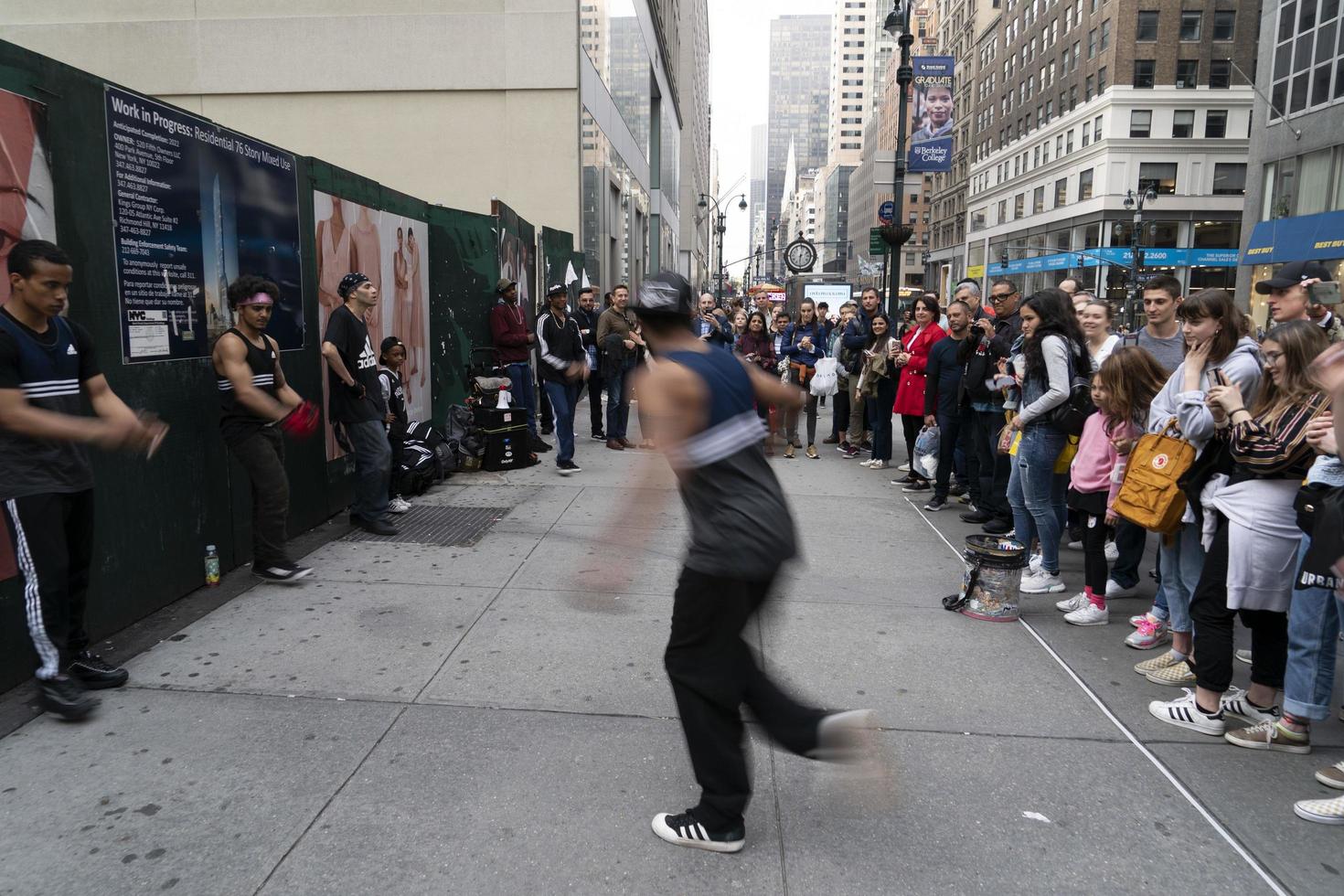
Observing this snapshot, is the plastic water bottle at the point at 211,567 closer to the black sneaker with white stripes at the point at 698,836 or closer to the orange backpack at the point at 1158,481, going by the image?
the black sneaker with white stripes at the point at 698,836

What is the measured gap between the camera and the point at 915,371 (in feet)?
31.3

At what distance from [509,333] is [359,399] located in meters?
4.30

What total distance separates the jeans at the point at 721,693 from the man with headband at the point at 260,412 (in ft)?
11.7

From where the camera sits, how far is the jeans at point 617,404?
11.5 meters

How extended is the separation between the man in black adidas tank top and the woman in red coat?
7.43 metres

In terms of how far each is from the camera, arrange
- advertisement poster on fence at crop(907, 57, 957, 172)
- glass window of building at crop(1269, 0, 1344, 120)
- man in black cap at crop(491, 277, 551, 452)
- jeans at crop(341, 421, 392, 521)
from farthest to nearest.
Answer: glass window of building at crop(1269, 0, 1344, 120)
advertisement poster on fence at crop(907, 57, 957, 172)
man in black cap at crop(491, 277, 551, 452)
jeans at crop(341, 421, 392, 521)

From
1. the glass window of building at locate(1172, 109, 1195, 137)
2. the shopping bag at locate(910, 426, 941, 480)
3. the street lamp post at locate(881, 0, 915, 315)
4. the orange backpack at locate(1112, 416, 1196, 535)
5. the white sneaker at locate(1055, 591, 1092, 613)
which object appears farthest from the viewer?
the glass window of building at locate(1172, 109, 1195, 137)

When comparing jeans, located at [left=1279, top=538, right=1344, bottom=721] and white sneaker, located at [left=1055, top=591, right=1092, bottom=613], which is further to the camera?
white sneaker, located at [left=1055, top=591, right=1092, bottom=613]

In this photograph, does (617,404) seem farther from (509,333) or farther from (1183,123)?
(1183,123)

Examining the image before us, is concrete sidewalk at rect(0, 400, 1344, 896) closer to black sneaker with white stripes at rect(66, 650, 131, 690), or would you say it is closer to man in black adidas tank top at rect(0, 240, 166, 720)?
black sneaker with white stripes at rect(66, 650, 131, 690)

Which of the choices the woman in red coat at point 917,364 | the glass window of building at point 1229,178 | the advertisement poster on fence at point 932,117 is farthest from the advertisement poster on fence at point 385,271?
the glass window of building at point 1229,178

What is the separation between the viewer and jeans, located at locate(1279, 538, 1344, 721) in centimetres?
358

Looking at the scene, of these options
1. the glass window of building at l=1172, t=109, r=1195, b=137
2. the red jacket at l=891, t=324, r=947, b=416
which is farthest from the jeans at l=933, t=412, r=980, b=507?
the glass window of building at l=1172, t=109, r=1195, b=137

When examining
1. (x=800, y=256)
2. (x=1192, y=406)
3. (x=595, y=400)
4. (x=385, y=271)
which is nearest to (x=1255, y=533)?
(x=1192, y=406)
